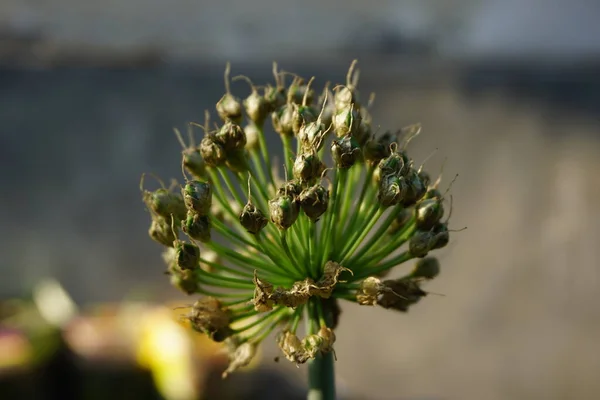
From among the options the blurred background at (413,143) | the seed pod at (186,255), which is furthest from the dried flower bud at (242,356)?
the blurred background at (413,143)

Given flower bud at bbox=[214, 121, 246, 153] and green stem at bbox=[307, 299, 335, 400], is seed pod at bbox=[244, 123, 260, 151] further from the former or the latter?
green stem at bbox=[307, 299, 335, 400]

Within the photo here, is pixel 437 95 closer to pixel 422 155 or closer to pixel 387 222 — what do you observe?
pixel 422 155

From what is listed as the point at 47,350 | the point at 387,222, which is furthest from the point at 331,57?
the point at 387,222

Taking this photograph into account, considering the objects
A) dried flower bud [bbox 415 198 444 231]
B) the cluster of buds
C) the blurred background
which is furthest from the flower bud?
the blurred background

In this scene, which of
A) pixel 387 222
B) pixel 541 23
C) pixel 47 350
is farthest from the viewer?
pixel 541 23

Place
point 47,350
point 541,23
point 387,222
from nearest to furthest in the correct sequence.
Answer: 1. point 387,222
2. point 47,350
3. point 541,23

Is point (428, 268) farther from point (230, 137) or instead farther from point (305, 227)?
point (230, 137)

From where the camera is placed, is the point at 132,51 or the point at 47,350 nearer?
the point at 47,350
